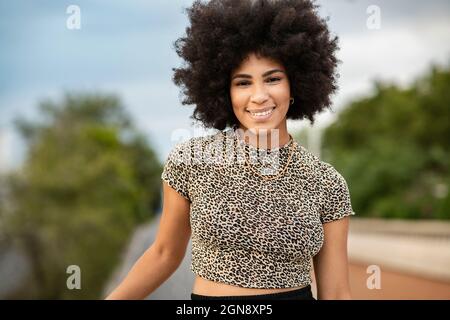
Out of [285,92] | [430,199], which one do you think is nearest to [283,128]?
[285,92]

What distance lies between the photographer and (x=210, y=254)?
6.50 ft

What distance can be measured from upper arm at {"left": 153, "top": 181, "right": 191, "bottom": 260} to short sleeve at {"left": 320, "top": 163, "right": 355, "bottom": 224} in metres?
0.41

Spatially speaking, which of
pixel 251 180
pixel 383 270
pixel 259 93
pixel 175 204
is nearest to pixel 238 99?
pixel 259 93

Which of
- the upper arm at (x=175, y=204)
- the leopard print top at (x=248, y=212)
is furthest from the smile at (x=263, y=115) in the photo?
the upper arm at (x=175, y=204)

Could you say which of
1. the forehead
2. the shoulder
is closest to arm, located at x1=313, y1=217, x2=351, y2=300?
the shoulder

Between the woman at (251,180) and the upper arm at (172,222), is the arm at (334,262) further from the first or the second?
the upper arm at (172,222)

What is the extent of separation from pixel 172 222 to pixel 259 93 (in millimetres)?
455

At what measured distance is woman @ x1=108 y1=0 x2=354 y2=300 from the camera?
1962 millimetres

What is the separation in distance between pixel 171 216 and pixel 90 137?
60.6 ft

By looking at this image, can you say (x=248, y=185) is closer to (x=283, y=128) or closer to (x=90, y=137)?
(x=283, y=128)

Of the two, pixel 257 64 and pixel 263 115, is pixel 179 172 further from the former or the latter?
pixel 257 64

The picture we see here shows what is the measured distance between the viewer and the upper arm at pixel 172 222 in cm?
203

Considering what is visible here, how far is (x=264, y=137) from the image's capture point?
209 cm

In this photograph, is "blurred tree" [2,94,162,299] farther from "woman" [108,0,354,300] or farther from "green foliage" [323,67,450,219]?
"woman" [108,0,354,300]
